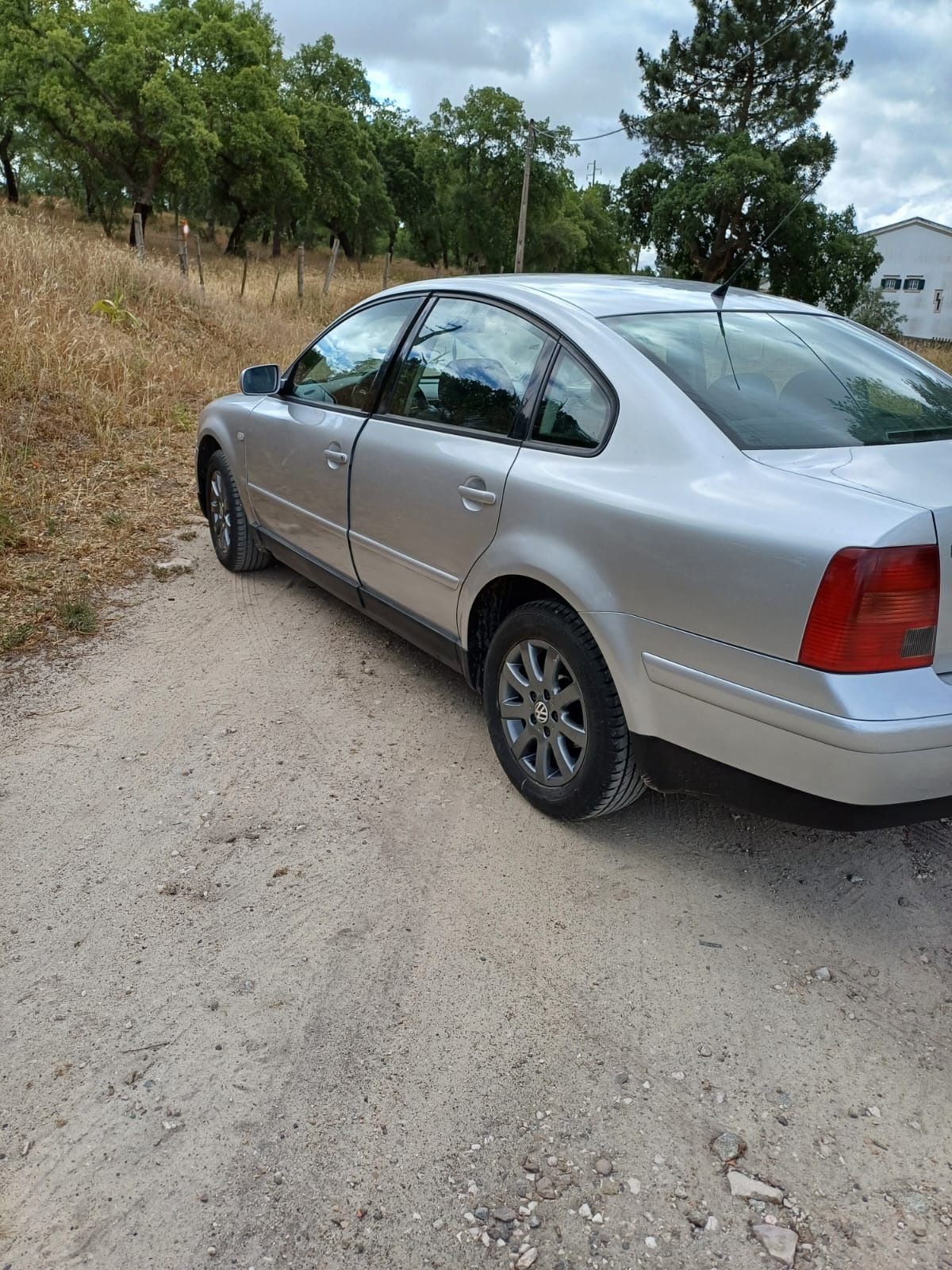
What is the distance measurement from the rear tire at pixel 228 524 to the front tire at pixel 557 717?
2.53 meters

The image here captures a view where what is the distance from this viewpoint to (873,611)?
2148 mm

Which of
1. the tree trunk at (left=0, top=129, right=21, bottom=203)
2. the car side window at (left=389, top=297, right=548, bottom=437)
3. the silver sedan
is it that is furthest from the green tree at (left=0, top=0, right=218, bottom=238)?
the silver sedan

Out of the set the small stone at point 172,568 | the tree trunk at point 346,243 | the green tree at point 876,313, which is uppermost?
the tree trunk at point 346,243

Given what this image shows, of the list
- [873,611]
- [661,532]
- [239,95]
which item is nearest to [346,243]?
[239,95]

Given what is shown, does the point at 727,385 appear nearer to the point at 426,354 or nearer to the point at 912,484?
the point at 912,484

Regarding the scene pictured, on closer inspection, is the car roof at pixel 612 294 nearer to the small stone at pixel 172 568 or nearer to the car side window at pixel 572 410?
the car side window at pixel 572 410

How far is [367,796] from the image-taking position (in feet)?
10.9

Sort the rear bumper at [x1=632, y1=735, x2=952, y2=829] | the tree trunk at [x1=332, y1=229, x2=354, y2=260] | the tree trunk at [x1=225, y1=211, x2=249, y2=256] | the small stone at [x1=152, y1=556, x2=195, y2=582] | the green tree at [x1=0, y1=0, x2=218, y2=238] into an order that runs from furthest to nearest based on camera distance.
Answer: the tree trunk at [x1=332, y1=229, x2=354, y2=260], the tree trunk at [x1=225, y1=211, x2=249, y2=256], the green tree at [x1=0, y1=0, x2=218, y2=238], the small stone at [x1=152, y1=556, x2=195, y2=582], the rear bumper at [x1=632, y1=735, x2=952, y2=829]

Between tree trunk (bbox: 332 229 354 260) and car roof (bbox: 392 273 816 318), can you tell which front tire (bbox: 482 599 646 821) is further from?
tree trunk (bbox: 332 229 354 260)

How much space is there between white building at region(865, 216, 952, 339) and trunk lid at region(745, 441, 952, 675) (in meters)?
66.9

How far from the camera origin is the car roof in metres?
3.22

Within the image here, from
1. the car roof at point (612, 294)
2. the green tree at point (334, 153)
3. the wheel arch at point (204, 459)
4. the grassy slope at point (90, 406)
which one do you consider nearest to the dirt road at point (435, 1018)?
the car roof at point (612, 294)

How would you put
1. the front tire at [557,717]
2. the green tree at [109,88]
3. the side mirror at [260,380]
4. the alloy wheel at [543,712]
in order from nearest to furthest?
the front tire at [557,717]
the alloy wheel at [543,712]
the side mirror at [260,380]
the green tree at [109,88]

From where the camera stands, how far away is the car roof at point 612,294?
322 centimetres
